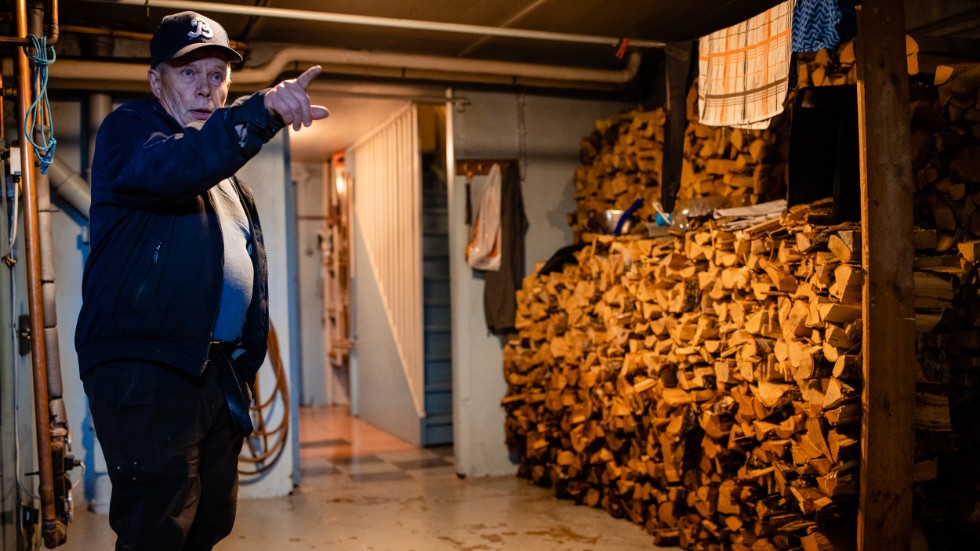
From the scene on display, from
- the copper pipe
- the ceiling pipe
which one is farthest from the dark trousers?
the ceiling pipe

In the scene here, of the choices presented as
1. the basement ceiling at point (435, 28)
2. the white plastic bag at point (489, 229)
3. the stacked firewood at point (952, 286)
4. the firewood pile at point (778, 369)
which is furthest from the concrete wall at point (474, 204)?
the stacked firewood at point (952, 286)

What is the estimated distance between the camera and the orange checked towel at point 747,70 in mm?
3344

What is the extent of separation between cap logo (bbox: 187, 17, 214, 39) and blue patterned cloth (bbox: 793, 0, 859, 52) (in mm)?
2157

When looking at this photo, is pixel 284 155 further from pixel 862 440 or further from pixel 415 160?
pixel 862 440

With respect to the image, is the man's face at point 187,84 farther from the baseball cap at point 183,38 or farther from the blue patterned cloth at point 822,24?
the blue patterned cloth at point 822,24

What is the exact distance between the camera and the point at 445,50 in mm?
5387

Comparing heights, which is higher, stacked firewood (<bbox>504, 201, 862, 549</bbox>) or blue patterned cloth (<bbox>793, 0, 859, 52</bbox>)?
blue patterned cloth (<bbox>793, 0, 859, 52</bbox>)

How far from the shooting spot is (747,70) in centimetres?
354

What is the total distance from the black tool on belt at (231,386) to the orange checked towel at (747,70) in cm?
232

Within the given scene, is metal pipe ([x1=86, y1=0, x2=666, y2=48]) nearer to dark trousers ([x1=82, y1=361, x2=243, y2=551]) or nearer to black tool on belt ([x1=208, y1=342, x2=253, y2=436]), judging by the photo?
black tool on belt ([x1=208, y1=342, x2=253, y2=436])

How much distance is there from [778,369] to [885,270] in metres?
0.69

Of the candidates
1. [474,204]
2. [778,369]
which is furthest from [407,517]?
[778,369]

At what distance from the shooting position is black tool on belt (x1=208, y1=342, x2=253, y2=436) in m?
1.97

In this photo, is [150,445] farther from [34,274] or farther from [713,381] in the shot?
[713,381]
